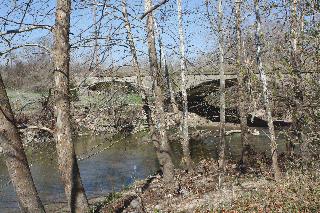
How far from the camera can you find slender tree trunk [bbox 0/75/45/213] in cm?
613

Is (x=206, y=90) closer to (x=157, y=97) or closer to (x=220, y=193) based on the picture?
(x=157, y=97)

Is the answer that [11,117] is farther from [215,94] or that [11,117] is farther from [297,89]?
[215,94]

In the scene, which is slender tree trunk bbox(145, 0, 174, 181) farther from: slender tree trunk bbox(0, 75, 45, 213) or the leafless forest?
slender tree trunk bbox(0, 75, 45, 213)

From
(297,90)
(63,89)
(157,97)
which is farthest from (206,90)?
(63,89)

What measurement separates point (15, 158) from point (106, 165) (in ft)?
33.1

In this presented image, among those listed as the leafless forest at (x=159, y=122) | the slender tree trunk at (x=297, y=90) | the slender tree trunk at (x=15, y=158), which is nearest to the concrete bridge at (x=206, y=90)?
the leafless forest at (x=159, y=122)

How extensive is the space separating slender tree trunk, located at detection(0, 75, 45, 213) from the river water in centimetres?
370

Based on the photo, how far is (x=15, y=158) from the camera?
618 cm

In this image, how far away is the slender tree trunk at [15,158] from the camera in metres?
6.13

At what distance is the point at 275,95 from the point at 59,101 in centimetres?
403

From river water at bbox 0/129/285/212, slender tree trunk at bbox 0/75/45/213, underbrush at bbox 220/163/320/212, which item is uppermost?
slender tree trunk at bbox 0/75/45/213

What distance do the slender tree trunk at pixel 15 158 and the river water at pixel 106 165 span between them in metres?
3.70

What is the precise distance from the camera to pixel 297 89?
24.9ft

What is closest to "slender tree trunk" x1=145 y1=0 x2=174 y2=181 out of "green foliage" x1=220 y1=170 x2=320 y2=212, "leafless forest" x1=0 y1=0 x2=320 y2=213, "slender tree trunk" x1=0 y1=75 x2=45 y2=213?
"leafless forest" x1=0 y1=0 x2=320 y2=213
